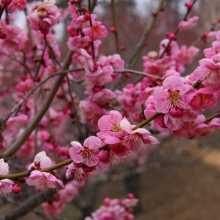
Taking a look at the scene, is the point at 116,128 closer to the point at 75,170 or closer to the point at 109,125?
the point at 109,125

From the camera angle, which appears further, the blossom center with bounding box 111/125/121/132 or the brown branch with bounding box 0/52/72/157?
the brown branch with bounding box 0/52/72/157

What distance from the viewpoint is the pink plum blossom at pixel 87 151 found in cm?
96

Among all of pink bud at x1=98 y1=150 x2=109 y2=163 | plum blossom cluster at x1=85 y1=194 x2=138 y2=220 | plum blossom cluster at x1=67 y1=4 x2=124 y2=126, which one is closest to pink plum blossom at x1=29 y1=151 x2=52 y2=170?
pink bud at x1=98 y1=150 x2=109 y2=163

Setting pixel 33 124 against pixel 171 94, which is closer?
pixel 171 94

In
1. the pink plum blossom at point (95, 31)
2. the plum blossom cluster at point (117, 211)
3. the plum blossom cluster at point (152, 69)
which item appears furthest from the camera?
the plum blossom cluster at point (117, 211)

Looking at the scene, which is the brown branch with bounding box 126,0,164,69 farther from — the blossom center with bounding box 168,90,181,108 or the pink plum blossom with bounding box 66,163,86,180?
the pink plum blossom with bounding box 66,163,86,180

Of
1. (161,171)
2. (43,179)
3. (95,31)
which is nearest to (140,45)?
(95,31)

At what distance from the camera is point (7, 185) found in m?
0.96

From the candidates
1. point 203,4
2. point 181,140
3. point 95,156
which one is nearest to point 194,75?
point 95,156

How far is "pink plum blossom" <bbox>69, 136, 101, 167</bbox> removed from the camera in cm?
96

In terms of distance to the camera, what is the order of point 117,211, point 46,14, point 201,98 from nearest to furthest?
1. point 201,98
2. point 46,14
3. point 117,211

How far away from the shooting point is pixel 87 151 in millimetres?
973

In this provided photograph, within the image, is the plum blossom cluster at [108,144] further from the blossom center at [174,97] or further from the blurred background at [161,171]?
the blurred background at [161,171]

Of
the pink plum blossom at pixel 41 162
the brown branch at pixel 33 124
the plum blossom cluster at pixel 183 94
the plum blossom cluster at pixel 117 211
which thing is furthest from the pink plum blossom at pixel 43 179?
the plum blossom cluster at pixel 117 211
